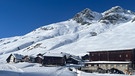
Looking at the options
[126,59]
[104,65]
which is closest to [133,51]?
[126,59]

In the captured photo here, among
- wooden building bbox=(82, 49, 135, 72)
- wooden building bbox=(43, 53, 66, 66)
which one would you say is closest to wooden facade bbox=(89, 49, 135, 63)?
wooden building bbox=(82, 49, 135, 72)

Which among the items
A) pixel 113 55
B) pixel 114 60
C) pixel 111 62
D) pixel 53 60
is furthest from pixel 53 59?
pixel 111 62

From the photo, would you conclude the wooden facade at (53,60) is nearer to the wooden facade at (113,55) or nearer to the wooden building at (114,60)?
the wooden facade at (113,55)

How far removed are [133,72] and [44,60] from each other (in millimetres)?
50833

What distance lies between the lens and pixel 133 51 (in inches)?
2908

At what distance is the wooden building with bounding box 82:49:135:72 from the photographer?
233 ft

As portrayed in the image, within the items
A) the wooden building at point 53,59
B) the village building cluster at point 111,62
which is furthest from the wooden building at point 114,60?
the wooden building at point 53,59

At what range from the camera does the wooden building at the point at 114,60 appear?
71.2 metres

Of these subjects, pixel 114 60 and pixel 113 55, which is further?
pixel 113 55

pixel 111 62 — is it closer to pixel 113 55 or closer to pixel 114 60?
pixel 114 60

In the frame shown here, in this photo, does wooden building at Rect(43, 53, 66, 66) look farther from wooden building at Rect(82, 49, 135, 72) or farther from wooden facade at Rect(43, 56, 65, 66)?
wooden building at Rect(82, 49, 135, 72)

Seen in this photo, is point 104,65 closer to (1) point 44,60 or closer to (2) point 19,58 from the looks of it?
(1) point 44,60

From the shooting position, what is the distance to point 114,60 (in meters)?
77.4

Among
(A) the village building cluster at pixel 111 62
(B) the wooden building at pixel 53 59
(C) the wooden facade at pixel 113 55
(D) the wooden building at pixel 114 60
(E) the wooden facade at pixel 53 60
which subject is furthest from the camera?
(B) the wooden building at pixel 53 59
